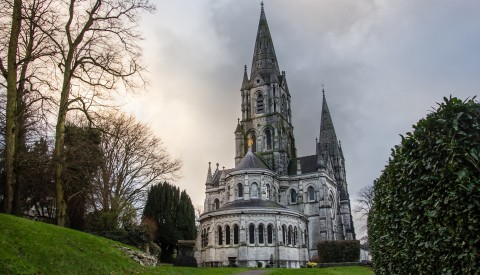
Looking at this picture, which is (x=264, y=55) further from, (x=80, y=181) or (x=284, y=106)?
(x=80, y=181)

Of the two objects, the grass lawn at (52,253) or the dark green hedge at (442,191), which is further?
the grass lawn at (52,253)

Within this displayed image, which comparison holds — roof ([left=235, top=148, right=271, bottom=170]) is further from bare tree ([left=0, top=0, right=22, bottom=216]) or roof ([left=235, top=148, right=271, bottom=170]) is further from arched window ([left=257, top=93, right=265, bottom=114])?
bare tree ([left=0, top=0, right=22, bottom=216])

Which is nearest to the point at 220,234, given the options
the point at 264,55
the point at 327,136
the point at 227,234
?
the point at 227,234

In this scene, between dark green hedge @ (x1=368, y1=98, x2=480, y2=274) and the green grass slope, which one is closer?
dark green hedge @ (x1=368, y1=98, x2=480, y2=274)

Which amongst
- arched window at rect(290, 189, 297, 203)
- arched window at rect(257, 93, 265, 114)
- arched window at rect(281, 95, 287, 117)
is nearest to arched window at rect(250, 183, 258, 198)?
arched window at rect(290, 189, 297, 203)

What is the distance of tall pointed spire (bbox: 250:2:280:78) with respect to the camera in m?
62.4

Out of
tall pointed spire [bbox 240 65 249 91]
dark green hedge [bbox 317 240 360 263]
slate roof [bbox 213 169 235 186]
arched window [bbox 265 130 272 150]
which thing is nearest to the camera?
dark green hedge [bbox 317 240 360 263]

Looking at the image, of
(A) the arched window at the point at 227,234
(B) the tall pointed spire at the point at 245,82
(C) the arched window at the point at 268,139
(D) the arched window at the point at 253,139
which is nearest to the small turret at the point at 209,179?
(D) the arched window at the point at 253,139

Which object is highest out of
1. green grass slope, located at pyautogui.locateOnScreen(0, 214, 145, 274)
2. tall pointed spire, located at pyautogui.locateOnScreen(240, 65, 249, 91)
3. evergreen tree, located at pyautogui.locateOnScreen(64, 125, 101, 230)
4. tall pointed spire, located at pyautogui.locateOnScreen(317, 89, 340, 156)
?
tall pointed spire, located at pyautogui.locateOnScreen(240, 65, 249, 91)

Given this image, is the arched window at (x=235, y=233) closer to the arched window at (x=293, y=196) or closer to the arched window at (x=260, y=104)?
the arched window at (x=293, y=196)

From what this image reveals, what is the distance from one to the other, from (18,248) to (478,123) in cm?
1197

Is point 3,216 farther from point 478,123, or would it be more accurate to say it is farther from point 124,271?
point 478,123

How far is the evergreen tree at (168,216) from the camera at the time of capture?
43688mm

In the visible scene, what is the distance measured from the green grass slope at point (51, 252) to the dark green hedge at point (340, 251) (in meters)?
22.7
